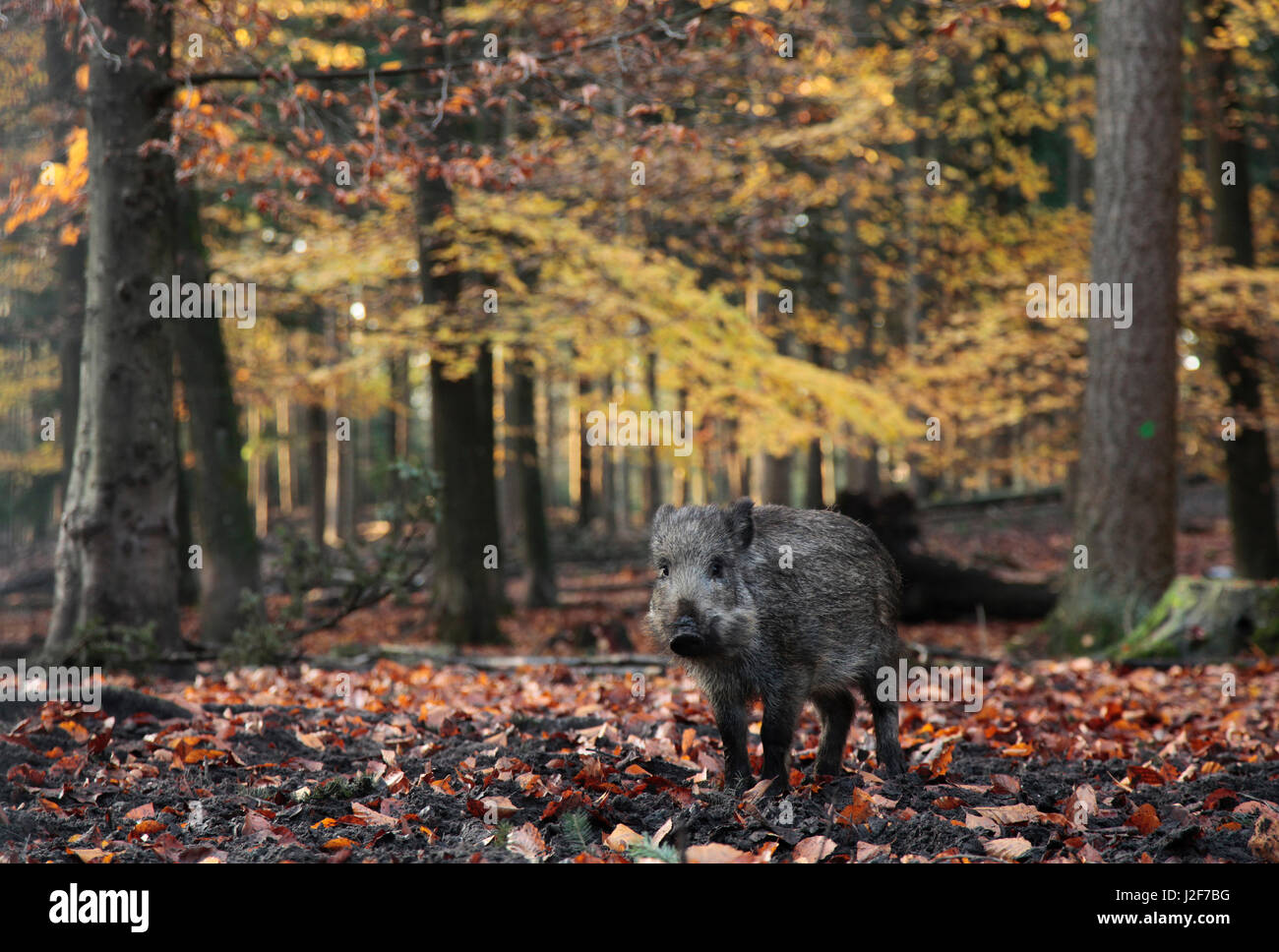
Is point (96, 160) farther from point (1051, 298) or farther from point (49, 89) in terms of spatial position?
point (1051, 298)

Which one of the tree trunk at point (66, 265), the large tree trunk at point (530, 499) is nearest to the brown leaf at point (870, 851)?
the tree trunk at point (66, 265)

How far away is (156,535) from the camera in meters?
8.43

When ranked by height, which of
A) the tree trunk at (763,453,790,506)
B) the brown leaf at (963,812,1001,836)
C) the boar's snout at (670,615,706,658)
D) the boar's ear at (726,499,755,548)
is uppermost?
the tree trunk at (763,453,790,506)

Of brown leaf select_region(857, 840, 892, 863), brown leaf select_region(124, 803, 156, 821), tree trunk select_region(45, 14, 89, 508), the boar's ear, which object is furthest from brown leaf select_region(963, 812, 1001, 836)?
tree trunk select_region(45, 14, 89, 508)

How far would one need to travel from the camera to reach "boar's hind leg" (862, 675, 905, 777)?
515 centimetres

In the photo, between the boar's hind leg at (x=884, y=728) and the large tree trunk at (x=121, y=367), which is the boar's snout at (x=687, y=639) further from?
the large tree trunk at (x=121, y=367)

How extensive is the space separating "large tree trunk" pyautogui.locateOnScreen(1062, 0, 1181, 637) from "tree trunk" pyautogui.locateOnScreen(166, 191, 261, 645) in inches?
359

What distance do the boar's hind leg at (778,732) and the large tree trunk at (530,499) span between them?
13169mm

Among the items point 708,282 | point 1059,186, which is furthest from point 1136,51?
point 1059,186

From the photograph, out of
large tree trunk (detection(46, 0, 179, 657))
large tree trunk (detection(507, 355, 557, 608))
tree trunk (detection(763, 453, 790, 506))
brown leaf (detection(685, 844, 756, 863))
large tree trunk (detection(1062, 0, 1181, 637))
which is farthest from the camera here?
tree trunk (detection(763, 453, 790, 506))

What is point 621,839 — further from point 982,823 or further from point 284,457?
point 284,457

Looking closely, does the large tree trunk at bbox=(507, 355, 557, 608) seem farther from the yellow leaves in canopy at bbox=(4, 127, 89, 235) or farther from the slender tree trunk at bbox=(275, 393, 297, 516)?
the slender tree trunk at bbox=(275, 393, 297, 516)

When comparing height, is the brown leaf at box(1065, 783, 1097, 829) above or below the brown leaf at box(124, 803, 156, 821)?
below

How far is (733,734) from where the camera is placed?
→ 4699mm
